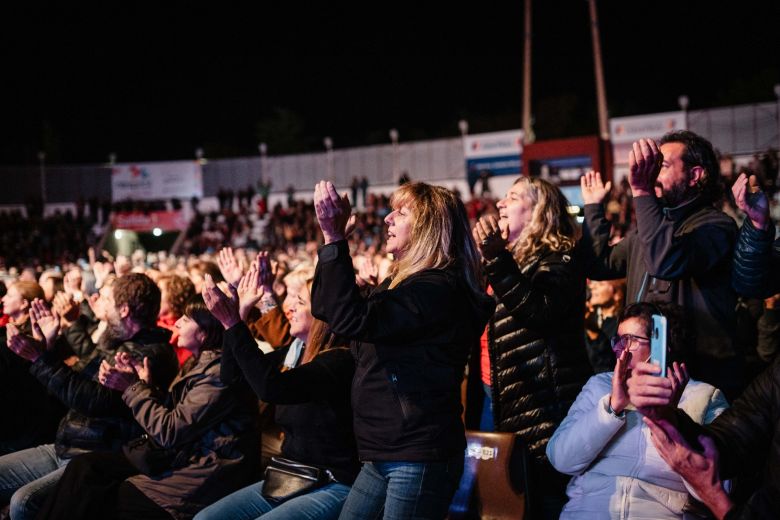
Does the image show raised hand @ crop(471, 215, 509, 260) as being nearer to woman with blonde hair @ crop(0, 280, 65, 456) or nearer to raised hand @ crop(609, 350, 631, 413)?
raised hand @ crop(609, 350, 631, 413)

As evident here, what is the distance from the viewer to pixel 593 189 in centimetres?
388

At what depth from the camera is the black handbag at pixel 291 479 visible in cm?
329

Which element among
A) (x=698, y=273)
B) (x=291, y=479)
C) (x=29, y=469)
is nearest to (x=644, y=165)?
(x=698, y=273)

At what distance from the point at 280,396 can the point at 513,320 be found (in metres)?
1.15

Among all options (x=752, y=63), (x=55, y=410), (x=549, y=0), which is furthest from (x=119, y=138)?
(x=55, y=410)

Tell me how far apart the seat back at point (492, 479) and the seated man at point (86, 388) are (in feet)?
5.87

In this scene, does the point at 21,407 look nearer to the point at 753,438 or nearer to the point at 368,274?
the point at 368,274

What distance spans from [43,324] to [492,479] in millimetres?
2526

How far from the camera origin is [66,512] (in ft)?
12.8

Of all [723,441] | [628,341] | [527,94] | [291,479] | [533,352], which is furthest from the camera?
[527,94]

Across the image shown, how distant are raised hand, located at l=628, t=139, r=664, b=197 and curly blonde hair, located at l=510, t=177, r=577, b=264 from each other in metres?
0.92

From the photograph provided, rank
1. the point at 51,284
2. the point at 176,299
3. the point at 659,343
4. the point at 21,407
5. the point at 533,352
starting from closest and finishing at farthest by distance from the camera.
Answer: the point at 659,343 < the point at 533,352 < the point at 21,407 < the point at 176,299 < the point at 51,284

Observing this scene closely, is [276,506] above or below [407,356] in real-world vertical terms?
below

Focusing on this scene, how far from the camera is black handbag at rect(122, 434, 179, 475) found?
12.5 ft
